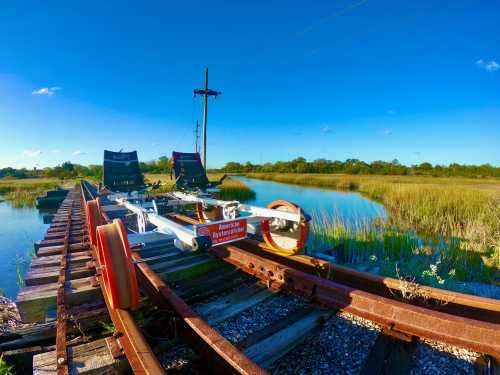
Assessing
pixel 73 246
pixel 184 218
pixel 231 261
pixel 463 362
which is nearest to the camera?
pixel 463 362

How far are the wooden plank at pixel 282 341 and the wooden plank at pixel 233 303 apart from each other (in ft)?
1.77

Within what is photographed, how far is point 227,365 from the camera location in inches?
65.0

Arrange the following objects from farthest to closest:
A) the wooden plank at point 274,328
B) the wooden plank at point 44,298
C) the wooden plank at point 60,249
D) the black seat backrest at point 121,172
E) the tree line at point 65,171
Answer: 1. the tree line at point 65,171
2. the black seat backrest at point 121,172
3. the wooden plank at point 60,249
4. the wooden plank at point 44,298
5. the wooden plank at point 274,328

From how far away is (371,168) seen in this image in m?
71.9

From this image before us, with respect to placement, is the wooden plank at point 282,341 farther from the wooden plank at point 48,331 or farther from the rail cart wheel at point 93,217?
the rail cart wheel at point 93,217

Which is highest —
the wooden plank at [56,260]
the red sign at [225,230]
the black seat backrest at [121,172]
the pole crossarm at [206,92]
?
the pole crossarm at [206,92]

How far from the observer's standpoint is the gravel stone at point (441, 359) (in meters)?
1.89

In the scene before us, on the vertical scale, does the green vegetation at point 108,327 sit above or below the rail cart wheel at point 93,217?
below

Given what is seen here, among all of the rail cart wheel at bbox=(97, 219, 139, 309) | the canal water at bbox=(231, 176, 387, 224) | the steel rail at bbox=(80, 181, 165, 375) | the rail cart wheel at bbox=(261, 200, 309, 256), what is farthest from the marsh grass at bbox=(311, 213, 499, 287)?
the steel rail at bbox=(80, 181, 165, 375)

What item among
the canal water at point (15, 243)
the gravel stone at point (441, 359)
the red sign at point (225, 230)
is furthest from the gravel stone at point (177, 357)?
the canal water at point (15, 243)

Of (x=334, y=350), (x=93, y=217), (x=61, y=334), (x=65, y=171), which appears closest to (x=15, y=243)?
(x=93, y=217)

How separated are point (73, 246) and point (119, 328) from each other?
3.79 meters

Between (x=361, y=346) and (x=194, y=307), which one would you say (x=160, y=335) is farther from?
(x=361, y=346)

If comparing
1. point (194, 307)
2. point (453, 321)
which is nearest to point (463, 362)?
point (453, 321)
